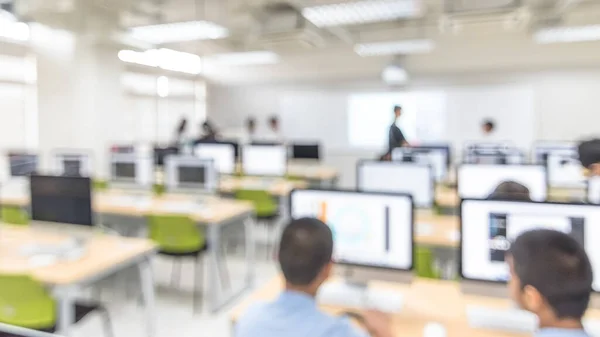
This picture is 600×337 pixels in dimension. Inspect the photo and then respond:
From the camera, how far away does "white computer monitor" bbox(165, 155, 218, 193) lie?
4.57 m

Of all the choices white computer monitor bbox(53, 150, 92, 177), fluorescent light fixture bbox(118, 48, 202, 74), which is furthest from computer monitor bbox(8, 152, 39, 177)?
fluorescent light fixture bbox(118, 48, 202, 74)

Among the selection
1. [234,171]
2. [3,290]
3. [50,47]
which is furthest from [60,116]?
[3,290]

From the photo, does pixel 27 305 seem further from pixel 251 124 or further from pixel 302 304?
pixel 251 124

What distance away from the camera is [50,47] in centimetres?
688

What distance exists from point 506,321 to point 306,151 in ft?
21.7

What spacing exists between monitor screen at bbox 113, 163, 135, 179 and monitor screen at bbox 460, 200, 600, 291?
13.2ft

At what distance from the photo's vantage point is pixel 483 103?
8750 mm

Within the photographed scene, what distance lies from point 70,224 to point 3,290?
685 mm

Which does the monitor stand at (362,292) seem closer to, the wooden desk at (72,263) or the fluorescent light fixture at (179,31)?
the wooden desk at (72,263)

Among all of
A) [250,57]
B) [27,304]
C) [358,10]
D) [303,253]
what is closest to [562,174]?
[358,10]

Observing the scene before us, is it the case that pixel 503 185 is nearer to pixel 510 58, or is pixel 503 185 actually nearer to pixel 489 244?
pixel 489 244

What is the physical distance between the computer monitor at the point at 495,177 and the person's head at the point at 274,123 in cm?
684

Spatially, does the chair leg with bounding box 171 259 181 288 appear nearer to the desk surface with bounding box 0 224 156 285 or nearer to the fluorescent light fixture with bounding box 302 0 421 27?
the desk surface with bounding box 0 224 156 285

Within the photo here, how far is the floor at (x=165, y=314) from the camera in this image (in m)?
3.36
